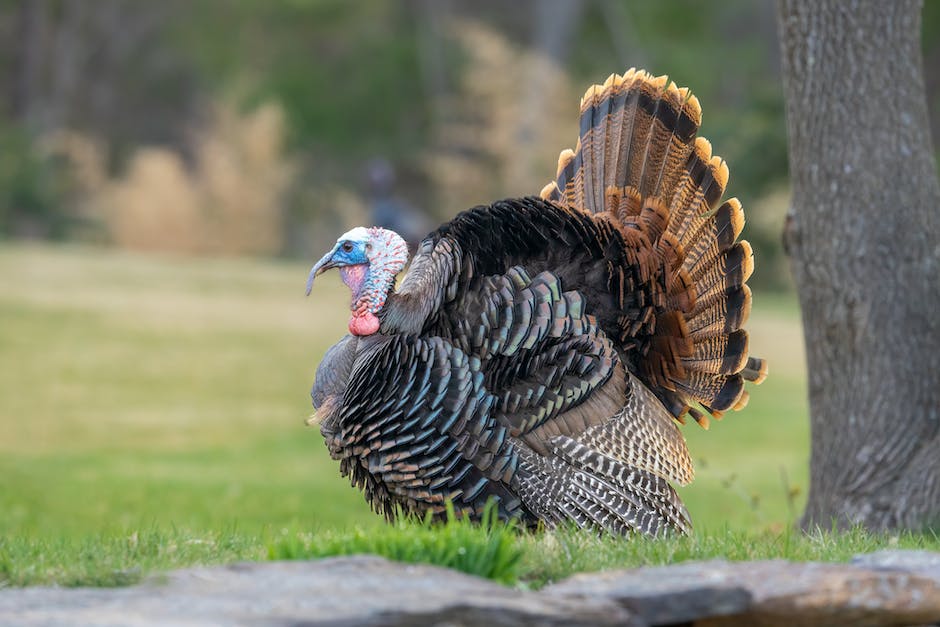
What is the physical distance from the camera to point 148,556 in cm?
407

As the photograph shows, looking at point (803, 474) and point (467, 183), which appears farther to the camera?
point (467, 183)

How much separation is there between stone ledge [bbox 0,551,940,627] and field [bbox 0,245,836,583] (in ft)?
1.20

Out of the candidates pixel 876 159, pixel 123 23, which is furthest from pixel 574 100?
pixel 876 159

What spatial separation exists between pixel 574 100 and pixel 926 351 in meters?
29.7

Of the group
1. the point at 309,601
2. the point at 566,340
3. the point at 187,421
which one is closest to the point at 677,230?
the point at 566,340

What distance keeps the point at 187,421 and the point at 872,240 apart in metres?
9.02

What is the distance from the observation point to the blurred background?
11.5 m

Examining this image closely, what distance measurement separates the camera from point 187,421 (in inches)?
539

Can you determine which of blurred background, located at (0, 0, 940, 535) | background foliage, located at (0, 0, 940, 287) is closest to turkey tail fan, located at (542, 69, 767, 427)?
blurred background, located at (0, 0, 940, 535)

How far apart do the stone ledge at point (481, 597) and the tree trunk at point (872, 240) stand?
2288mm

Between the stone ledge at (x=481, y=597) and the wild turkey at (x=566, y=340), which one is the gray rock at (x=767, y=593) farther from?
the wild turkey at (x=566, y=340)

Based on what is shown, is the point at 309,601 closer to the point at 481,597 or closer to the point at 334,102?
the point at 481,597

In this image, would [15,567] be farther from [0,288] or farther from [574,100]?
[574,100]

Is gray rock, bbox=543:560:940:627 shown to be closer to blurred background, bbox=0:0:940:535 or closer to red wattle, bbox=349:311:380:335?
red wattle, bbox=349:311:380:335
